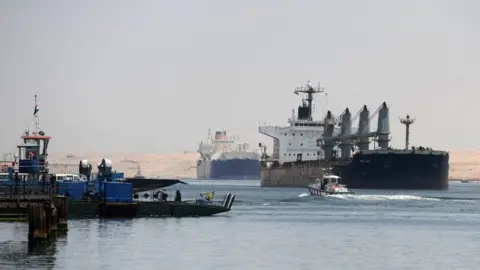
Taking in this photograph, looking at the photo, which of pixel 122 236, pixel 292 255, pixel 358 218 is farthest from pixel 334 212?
pixel 292 255

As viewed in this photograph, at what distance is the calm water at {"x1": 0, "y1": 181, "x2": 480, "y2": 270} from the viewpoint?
4619cm

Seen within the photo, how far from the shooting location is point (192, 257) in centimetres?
4834

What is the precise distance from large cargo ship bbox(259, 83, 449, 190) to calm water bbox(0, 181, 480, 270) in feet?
235

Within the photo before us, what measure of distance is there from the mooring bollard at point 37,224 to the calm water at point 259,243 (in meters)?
0.68

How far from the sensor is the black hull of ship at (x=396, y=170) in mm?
154750

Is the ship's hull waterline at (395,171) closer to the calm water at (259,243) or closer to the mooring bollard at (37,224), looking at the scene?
the calm water at (259,243)

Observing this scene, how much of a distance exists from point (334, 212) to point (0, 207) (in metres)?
41.4

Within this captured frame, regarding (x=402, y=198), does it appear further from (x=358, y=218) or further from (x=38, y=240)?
(x=38, y=240)

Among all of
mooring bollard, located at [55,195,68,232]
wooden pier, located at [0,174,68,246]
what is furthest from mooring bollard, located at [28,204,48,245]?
mooring bollard, located at [55,195,68,232]

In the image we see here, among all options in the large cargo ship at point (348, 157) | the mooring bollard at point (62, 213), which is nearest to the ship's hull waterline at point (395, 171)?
the large cargo ship at point (348, 157)

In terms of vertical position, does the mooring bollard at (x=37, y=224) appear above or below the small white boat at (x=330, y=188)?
below

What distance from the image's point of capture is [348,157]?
548 ft

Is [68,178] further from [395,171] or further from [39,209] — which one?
[395,171]

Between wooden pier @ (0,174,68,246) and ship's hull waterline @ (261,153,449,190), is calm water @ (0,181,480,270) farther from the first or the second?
ship's hull waterline @ (261,153,449,190)
